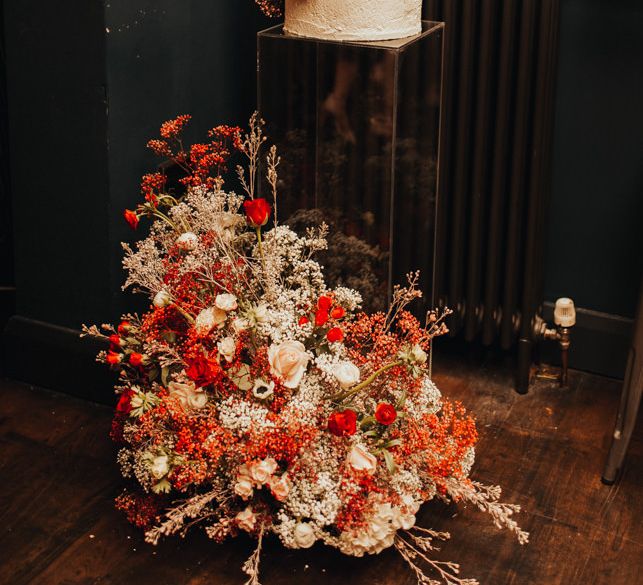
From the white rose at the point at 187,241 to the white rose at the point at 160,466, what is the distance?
486mm

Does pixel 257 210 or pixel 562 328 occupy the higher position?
pixel 257 210

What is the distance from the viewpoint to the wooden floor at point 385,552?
7.95 feet

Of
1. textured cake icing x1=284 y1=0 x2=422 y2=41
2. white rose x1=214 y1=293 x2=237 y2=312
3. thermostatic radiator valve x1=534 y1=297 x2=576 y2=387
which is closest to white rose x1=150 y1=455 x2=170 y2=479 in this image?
white rose x1=214 y1=293 x2=237 y2=312

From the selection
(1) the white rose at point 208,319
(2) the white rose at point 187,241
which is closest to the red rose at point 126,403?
(1) the white rose at point 208,319

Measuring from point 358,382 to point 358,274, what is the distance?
0.99ft

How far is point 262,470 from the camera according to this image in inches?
91.7

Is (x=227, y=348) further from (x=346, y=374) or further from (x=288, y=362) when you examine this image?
(x=346, y=374)

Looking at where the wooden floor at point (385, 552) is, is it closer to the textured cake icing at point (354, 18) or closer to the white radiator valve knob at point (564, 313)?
the white radiator valve knob at point (564, 313)

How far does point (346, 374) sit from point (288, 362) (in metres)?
0.13

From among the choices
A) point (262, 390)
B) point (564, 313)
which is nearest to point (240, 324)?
point (262, 390)

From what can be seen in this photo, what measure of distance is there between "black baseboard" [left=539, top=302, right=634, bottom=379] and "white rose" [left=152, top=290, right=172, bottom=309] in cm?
129

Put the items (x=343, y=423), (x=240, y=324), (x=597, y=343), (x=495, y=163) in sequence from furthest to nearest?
(x=597, y=343) → (x=495, y=163) → (x=240, y=324) → (x=343, y=423)

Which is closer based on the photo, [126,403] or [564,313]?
[126,403]

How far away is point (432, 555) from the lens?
8.10 ft
